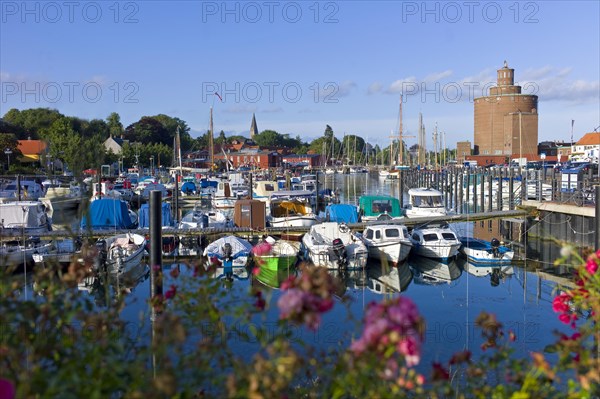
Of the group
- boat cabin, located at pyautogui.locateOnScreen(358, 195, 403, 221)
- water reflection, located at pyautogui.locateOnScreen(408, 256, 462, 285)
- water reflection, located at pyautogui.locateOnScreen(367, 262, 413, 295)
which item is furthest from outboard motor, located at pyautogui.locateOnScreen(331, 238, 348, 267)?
boat cabin, located at pyautogui.locateOnScreen(358, 195, 403, 221)

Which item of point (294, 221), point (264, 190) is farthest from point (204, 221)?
point (264, 190)

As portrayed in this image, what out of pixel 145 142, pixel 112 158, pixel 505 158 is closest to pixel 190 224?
pixel 112 158

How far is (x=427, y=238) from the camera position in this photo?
32.8 meters

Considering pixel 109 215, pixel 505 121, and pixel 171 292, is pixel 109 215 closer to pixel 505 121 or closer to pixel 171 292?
pixel 171 292

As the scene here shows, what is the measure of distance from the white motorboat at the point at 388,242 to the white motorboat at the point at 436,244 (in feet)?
3.38

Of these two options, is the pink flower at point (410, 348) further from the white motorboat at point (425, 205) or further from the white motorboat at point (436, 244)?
the white motorboat at point (425, 205)

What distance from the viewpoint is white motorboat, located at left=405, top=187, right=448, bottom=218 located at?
42.0 m

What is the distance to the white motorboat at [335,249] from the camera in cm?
2952

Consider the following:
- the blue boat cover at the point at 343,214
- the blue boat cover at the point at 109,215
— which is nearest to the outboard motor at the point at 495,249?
the blue boat cover at the point at 343,214

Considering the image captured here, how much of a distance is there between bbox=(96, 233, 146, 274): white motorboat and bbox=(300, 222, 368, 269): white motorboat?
7875mm

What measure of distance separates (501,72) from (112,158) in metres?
83.9

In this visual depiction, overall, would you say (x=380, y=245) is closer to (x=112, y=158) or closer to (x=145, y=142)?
(x=112, y=158)

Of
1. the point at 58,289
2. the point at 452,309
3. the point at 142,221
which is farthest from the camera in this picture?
the point at 142,221

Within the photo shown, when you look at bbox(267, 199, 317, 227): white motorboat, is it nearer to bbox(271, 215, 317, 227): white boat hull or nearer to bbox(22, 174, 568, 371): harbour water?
bbox(271, 215, 317, 227): white boat hull
